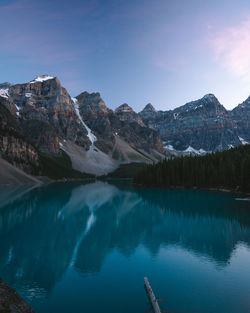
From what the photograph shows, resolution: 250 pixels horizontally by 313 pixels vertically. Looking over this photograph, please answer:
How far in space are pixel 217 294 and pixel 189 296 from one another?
226 cm

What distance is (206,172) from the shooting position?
13000cm

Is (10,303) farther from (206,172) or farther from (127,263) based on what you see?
(206,172)

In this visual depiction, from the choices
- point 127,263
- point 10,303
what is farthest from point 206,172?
point 10,303

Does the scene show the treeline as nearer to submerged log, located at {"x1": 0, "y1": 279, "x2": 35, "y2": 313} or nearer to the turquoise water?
the turquoise water

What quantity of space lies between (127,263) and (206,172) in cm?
10734

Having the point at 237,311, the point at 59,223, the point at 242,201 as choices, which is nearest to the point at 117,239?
the point at 59,223

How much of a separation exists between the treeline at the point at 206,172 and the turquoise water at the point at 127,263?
56.8 m

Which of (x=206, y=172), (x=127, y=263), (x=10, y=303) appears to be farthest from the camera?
(x=206, y=172)

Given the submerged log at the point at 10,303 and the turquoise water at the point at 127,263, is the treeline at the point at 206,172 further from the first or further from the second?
the submerged log at the point at 10,303

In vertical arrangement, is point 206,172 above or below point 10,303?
above

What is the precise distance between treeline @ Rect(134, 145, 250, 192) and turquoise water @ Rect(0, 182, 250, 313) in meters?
56.8

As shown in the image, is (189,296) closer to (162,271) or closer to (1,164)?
(162,271)

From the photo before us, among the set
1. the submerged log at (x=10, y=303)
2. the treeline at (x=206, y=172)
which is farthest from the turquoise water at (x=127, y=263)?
the treeline at (x=206, y=172)

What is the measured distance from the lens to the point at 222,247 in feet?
115
